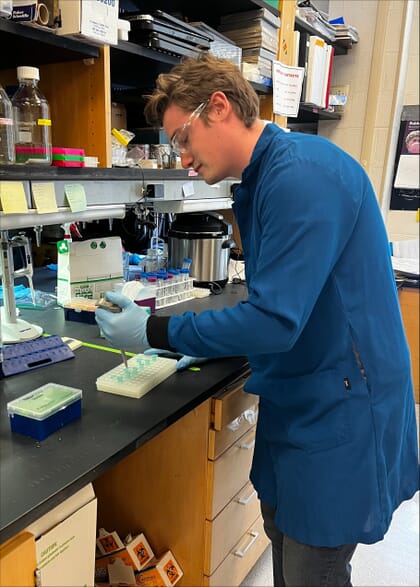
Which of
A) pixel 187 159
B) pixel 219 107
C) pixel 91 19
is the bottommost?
pixel 187 159

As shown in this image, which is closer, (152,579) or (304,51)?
(152,579)

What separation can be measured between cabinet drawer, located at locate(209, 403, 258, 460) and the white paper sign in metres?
1.40

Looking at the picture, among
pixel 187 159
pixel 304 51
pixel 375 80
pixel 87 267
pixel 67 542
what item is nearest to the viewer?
pixel 67 542

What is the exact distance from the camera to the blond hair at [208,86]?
3.22ft

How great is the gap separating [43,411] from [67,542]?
245 millimetres

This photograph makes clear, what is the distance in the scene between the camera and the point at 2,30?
109 centimetres

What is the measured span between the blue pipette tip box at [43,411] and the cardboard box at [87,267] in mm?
744

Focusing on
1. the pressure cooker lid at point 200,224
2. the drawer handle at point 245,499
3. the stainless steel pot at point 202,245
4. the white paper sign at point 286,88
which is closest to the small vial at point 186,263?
the stainless steel pot at point 202,245

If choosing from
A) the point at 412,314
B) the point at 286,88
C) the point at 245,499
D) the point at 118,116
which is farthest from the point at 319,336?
the point at 412,314

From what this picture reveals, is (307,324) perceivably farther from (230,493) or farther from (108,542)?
(108,542)

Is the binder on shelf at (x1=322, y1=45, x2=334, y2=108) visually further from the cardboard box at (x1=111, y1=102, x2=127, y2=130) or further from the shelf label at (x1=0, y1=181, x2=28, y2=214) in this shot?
the shelf label at (x1=0, y1=181, x2=28, y2=214)

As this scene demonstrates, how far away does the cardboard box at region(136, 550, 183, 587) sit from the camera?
1.39m

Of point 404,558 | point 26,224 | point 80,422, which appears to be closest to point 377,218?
point 80,422

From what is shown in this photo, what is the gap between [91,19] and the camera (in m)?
1.22
